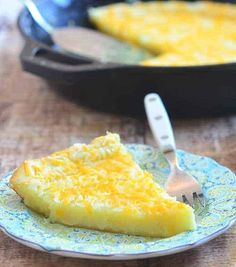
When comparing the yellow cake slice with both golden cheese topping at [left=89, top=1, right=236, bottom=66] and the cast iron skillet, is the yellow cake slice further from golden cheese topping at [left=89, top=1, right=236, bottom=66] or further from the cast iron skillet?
golden cheese topping at [left=89, top=1, right=236, bottom=66]

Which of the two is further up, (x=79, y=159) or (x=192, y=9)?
(x=79, y=159)

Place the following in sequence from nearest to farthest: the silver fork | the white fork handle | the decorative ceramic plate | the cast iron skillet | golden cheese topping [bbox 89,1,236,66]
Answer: the decorative ceramic plate
the silver fork
the white fork handle
the cast iron skillet
golden cheese topping [bbox 89,1,236,66]

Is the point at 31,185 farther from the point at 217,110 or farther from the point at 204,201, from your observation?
the point at 217,110

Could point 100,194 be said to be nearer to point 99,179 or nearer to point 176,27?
point 99,179

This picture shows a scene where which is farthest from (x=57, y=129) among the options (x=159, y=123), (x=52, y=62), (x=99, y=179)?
(x=99, y=179)

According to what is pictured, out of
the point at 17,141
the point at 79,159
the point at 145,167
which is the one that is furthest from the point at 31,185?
the point at 17,141

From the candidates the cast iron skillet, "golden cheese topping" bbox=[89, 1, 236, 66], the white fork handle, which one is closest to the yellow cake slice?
the white fork handle

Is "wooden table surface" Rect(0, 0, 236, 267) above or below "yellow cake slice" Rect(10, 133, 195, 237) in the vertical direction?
below
